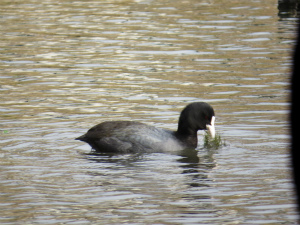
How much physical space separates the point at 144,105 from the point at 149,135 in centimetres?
305

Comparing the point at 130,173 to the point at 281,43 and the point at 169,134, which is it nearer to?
the point at 169,134

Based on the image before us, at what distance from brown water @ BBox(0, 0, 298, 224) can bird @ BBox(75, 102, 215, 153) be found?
22cm

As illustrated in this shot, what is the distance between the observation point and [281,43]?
19.0 m

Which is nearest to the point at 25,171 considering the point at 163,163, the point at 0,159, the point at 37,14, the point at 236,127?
the point at 0,159

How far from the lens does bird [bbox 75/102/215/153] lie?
31.4 ft

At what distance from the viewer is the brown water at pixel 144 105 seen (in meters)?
6.66

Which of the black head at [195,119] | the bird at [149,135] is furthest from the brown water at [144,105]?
the black head at [195,119]

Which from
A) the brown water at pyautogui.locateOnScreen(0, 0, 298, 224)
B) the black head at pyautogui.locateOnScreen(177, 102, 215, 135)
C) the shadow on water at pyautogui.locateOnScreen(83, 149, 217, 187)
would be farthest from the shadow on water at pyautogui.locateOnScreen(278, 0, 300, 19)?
the shadow on water at pyautogui.locateOnScreen(83, 149, 217, 187)

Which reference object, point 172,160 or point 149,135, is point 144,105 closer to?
point 149,135

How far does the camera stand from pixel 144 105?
12.6 metres

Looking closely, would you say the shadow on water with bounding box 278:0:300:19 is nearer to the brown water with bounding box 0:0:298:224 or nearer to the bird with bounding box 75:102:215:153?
the brown water with bounding box 0:0:298:224

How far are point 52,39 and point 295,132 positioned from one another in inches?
767

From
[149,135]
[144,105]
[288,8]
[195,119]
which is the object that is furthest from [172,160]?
[288,8]

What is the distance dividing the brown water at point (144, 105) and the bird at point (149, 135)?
0.72 ft
